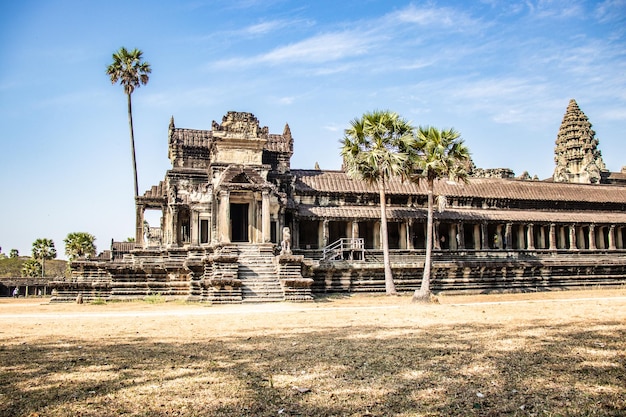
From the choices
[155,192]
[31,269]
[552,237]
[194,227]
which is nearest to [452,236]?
[552,237]

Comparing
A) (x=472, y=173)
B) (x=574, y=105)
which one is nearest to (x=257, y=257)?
(x=472, y=173)

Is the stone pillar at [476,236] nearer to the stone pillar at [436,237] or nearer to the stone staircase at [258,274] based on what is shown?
the stone pillar at [436,237]

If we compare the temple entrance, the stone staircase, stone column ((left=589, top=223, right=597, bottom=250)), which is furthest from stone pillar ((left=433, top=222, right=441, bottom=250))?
the stone staircase

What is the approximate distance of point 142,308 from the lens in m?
23.0

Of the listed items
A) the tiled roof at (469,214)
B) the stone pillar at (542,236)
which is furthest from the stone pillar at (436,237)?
the stone pillar at (542,236)

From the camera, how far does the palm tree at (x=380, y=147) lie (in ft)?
91.1

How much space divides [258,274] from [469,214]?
17.0 m

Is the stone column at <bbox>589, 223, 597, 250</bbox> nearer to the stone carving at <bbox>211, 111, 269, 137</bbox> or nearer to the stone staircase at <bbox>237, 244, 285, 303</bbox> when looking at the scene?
the stone staircase at <bbox>237, 244, 285, 303</bbox>

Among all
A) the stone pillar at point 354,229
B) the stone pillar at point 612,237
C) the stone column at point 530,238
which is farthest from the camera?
Answer: the stone pillar at point 612,237

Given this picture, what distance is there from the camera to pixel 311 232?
36.1 meters

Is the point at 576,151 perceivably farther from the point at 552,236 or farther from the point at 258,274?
the point at 258,274

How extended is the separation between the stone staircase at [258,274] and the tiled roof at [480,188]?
777 centimetres

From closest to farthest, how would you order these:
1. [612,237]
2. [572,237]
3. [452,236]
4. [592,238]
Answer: [452,236], [572,237], [592,238], [612,237]

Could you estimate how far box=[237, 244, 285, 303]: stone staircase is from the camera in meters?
24.5
